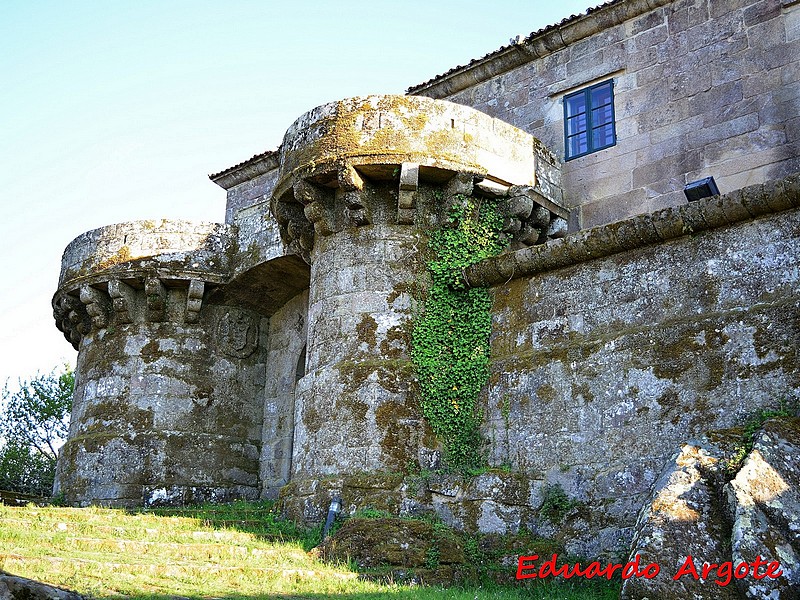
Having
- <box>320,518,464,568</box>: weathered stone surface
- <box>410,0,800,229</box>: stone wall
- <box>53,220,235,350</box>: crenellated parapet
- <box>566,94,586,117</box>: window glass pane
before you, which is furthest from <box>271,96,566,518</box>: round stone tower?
<box>53,220,235,350</box>: crenellated parapet

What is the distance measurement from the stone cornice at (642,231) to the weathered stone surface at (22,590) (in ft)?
20.5

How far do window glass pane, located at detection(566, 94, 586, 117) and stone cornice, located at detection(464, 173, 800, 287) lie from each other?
343 centimetres

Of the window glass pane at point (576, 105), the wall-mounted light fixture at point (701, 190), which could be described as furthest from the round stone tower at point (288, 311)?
the wall-mounted light fixture at point (701, 190)

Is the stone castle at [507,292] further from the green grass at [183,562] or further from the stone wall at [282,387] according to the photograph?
the green grass at [183,562]

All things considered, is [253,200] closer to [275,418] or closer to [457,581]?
[275,418]

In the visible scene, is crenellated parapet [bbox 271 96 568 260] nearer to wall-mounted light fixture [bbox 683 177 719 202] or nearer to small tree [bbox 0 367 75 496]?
wall-mounted light fixture [bbox 683 177 719 202]

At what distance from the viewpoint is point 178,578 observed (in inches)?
266

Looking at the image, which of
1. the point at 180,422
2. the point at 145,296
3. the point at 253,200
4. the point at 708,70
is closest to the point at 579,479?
the point at 708,70

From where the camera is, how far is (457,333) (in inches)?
406

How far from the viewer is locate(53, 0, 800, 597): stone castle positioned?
27.9ft

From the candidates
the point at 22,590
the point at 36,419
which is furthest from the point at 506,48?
the point at 36,419

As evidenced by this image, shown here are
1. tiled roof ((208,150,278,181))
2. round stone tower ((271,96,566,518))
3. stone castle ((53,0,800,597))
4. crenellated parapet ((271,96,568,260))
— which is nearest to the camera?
stone castle ((53,0,800,597))

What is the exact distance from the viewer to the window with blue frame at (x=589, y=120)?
12.2 m

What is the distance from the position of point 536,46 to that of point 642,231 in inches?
194
